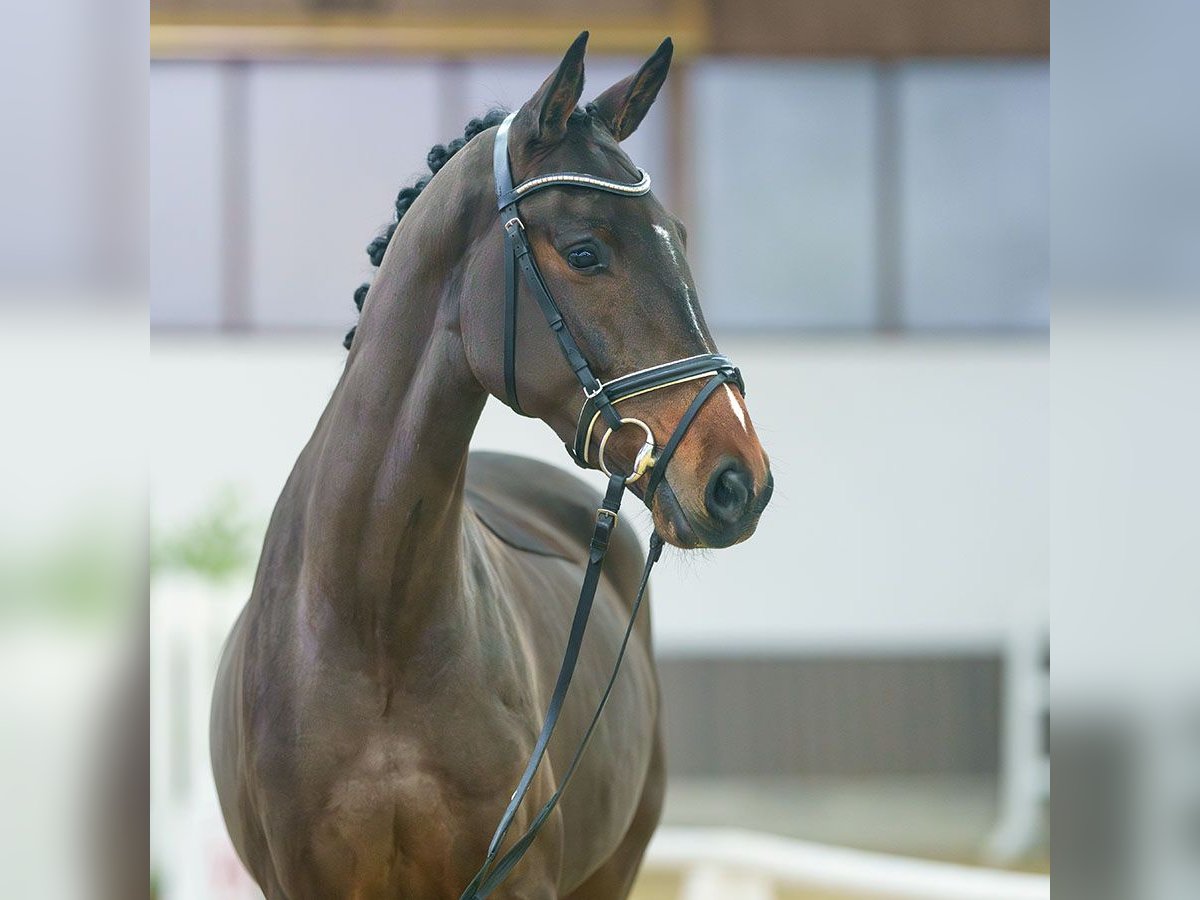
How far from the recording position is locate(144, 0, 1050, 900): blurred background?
6.00 meters

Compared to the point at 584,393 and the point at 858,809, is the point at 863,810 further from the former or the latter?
the point at 584,393

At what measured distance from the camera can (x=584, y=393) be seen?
1.35 metres

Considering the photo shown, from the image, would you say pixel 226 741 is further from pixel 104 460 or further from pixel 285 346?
pixel 285 346

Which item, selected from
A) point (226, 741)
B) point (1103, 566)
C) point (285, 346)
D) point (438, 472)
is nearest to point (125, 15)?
point (1103, 566)

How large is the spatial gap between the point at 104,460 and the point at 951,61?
638 cm

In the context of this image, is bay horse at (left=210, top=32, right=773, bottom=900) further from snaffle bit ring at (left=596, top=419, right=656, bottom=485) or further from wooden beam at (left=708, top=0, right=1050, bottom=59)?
wooden beam at (left=708, top=0, right=1050, bottom=59)

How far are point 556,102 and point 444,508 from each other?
1.52 feet

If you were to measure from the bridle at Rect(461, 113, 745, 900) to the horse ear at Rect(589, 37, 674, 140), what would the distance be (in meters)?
0.11

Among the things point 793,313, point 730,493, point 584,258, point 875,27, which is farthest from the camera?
point 793,313

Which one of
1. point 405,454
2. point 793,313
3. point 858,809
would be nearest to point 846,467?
point 793,313

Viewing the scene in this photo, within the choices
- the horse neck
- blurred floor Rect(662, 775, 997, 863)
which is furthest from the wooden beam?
the horse neck

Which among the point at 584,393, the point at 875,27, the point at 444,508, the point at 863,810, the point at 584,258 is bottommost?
the point at 863,810

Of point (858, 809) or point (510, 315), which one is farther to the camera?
point (858, 809)

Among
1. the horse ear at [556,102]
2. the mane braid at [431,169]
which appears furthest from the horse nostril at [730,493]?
the mane braid at [431,169]
